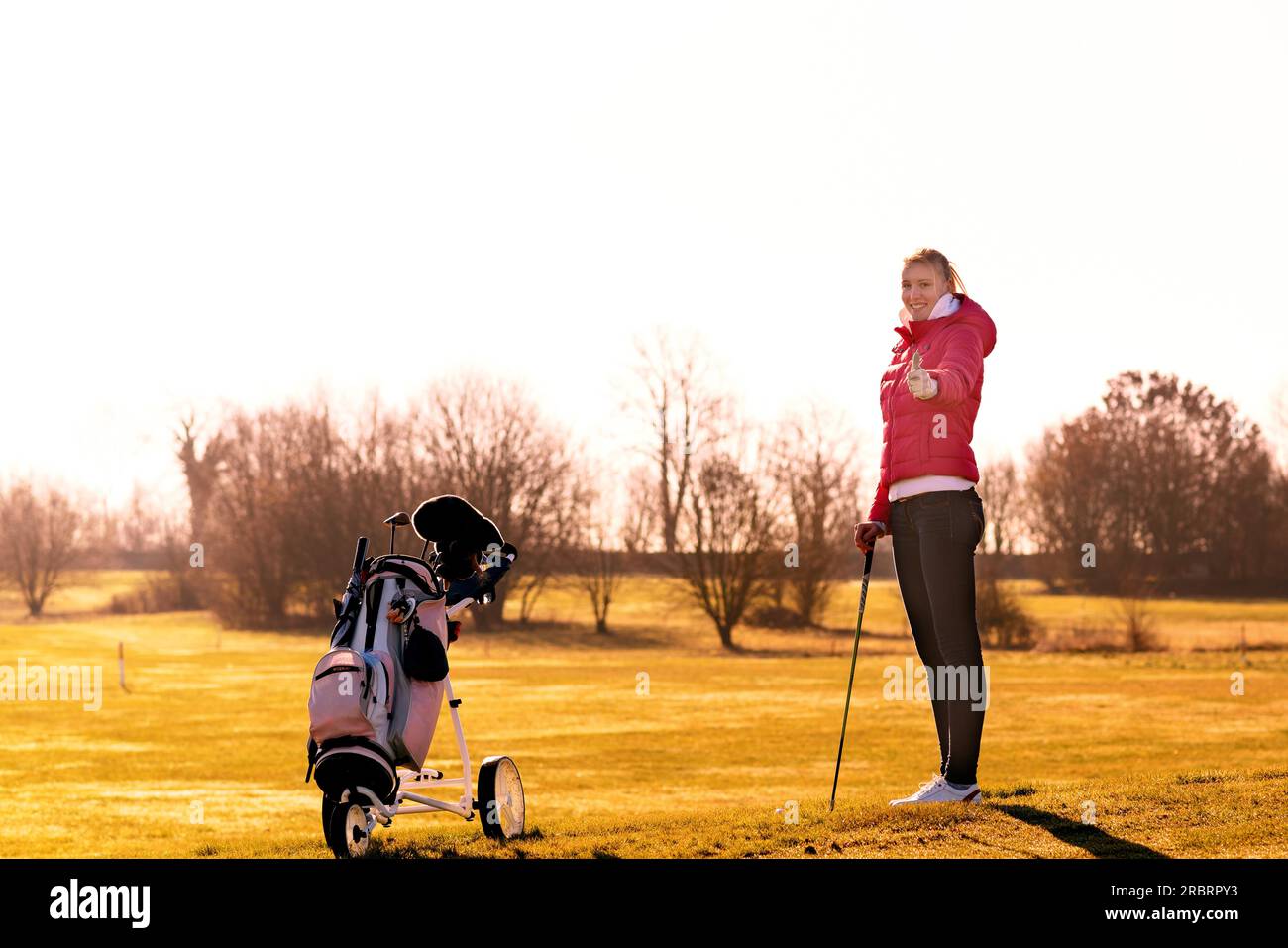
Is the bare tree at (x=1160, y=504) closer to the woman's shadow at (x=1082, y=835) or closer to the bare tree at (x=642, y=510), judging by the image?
the bare tree at (x=642, y=510)

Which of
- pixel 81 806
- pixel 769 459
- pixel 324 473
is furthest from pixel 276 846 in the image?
pixel 324 473

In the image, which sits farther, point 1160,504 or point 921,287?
point 1160,504

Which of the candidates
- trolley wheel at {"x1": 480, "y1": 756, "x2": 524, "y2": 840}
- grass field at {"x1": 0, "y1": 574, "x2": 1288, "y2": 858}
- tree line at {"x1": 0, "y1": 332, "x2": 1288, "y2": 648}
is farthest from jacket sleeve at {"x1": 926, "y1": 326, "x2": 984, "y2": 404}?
tree line at {"x1": 0, "y1": 332, "x2": 1288, "y2": 648}

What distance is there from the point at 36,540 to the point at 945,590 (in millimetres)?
86515

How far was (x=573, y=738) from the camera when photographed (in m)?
25.1

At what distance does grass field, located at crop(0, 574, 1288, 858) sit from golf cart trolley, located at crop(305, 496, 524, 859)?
355mm

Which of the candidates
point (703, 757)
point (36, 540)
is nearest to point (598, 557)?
point (36, 540)

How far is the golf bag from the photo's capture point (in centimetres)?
636

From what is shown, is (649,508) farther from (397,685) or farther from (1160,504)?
(397,685)

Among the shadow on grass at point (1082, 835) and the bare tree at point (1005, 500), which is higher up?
the bare tree at point (1005, 500)

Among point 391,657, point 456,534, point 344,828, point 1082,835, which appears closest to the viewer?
point 344,828

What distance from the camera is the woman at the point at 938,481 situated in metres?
7.21

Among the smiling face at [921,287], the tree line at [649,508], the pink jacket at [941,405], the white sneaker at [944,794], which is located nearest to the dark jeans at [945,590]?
the pink jacket at [941,405]

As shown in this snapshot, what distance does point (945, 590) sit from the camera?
7285 mm
